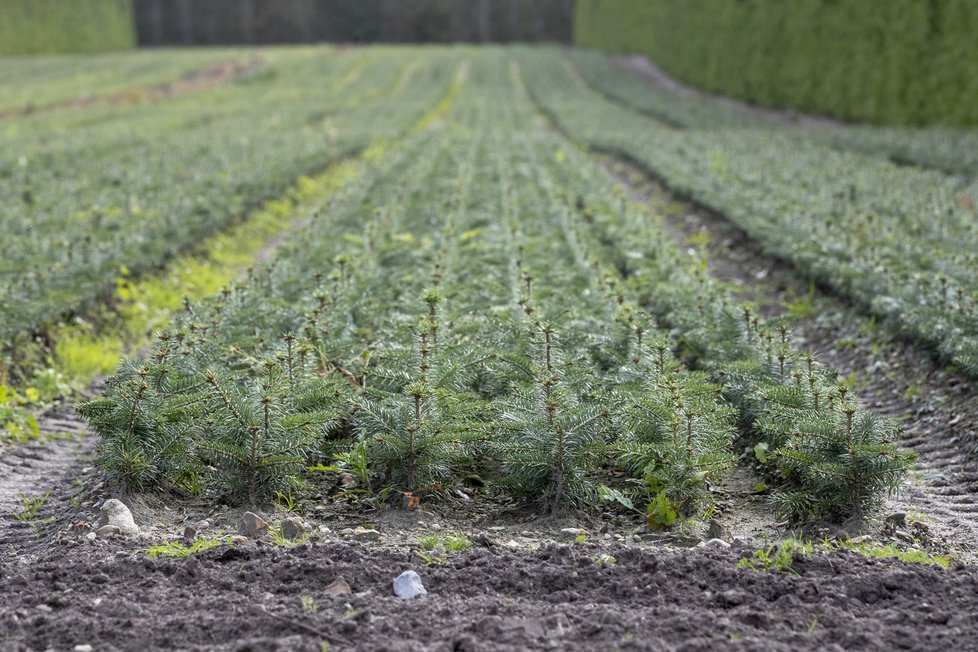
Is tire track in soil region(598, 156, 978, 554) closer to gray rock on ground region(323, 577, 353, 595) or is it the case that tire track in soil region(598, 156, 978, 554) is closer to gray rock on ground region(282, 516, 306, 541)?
gray rock on ground region(323, 577, 353, 595)

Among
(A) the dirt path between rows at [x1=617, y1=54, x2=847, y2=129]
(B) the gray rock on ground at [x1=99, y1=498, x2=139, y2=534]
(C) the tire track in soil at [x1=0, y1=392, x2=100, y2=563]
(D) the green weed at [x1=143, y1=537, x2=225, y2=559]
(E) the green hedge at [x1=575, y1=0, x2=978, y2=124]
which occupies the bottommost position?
(C) the tire track in soil at [x1=0, y1=392, x2=100, y2=563]

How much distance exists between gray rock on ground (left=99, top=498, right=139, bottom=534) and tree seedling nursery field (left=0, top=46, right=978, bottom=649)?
17mm

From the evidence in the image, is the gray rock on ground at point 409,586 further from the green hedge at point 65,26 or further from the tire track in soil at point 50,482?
the green hedge at point 65,26

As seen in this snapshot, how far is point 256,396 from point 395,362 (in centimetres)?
87

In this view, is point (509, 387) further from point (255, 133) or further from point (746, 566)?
point (255, 133)

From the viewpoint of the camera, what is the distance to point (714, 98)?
33750 millimetres

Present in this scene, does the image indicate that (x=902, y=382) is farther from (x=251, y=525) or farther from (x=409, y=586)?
(x=251, y=525)

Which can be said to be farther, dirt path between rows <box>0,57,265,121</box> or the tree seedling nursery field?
dirt path between rows <box>0,57,265,121</box>

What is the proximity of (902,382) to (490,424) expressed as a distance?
123 inches

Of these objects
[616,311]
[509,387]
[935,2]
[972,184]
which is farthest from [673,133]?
[509,387]

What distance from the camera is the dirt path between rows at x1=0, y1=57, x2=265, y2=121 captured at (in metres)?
28.4

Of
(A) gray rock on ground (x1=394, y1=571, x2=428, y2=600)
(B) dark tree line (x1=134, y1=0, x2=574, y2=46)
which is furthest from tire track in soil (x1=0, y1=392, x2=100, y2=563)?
(B) dark tree line (x1=134, y1=0, x2=574, y2=46)

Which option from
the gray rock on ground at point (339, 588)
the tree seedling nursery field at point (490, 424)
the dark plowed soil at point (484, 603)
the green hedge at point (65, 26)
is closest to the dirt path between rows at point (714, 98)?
the tree seedling nursery field at point (490, 424)

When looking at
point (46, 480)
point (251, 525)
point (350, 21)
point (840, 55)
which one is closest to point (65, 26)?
point (350, 21)
